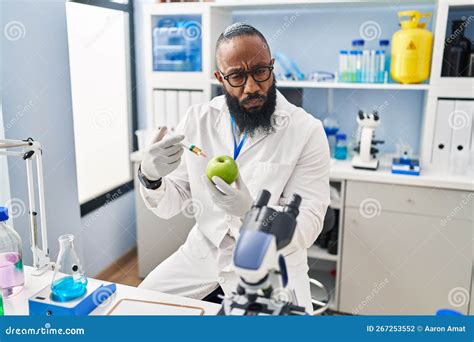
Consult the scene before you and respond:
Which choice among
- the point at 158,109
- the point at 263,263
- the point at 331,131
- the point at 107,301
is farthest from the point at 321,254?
the point at 263,263

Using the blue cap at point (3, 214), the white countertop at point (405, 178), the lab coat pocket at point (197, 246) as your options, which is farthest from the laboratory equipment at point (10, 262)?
the white countertop at point (405, 178)

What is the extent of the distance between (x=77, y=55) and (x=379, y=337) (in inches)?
90.6

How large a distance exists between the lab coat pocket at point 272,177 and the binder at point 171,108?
1.26 metres

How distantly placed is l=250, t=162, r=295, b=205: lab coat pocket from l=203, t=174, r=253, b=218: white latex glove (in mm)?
332

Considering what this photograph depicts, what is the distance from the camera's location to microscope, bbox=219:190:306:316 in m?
0.84

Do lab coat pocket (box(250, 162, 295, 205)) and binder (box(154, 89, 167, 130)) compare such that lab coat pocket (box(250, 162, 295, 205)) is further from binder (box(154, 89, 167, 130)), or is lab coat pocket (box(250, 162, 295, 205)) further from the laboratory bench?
binder (box(154, 89, 167, 130))

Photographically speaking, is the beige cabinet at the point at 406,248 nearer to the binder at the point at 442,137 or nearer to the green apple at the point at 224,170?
the binder at the point at 442,137

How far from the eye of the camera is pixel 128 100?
10.6ft


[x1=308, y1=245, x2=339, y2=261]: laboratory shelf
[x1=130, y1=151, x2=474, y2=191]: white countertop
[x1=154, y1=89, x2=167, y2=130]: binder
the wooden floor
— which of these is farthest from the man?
the wooden floor

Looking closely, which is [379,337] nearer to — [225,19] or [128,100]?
[225,19]

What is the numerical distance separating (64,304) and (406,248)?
1840 mm

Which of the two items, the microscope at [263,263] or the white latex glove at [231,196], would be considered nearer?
the microscope at [263,263]

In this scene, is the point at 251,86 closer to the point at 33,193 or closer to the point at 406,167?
the point at 33,193

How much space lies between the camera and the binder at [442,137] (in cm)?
239
